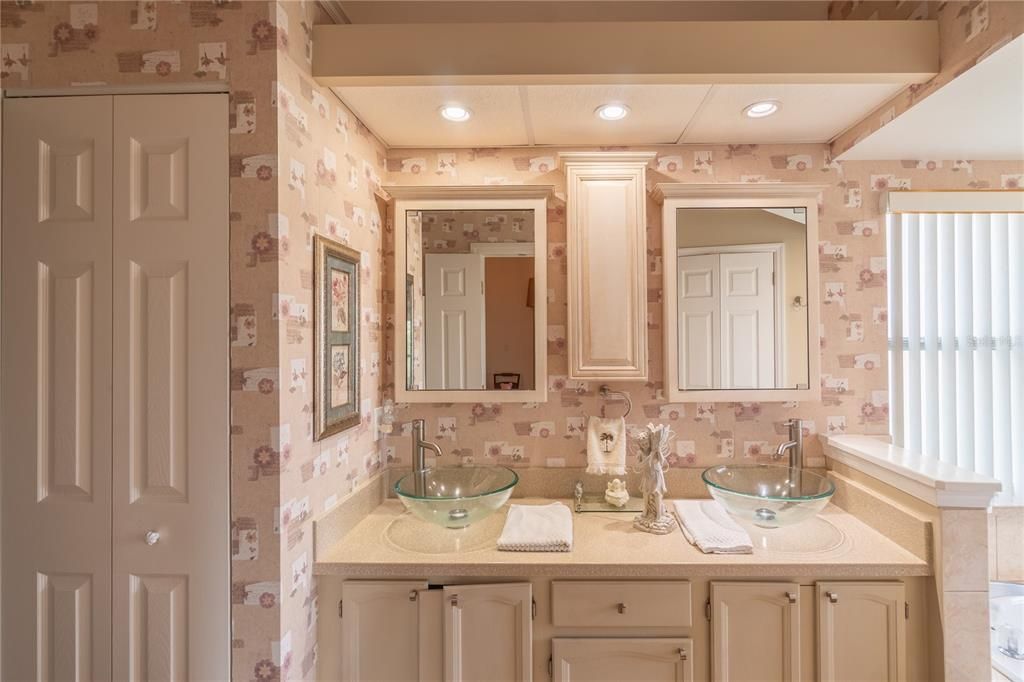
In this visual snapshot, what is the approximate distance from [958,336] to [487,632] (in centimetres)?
221

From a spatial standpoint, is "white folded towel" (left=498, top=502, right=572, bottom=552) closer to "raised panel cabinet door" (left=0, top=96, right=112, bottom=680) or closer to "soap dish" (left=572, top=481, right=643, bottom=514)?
"soap dish" (left=572, top=481, right=643, bottom=514)

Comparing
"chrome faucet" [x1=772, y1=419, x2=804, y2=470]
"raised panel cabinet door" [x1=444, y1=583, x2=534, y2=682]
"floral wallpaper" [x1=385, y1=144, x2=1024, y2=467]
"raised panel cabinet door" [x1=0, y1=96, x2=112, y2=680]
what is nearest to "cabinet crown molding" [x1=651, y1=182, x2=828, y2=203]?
"floral wallpaper" [x1=385, y1=144, x2=1024, y2=467]

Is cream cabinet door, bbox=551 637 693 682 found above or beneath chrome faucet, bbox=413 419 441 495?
beneath

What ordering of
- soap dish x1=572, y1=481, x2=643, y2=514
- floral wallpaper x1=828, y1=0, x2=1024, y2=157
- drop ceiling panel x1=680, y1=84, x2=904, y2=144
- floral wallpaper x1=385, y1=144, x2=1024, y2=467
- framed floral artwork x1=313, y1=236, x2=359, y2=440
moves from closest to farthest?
floral wallpaper x1=828, y1=0, x2=1024, y2=157 → framed floral artwork x1=313, y1=236, x2=359, y2=440 → drop ceiling panel x1=680, y1=84, x2=904, y2=144 → soap dish x1=572, y1=481, x2=643, y2=514 → floral wallpaper x1=385, y1=144, x2=1024, y2=467

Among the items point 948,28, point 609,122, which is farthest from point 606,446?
point 948,28

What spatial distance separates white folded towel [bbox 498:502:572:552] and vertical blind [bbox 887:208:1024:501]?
4.88ft

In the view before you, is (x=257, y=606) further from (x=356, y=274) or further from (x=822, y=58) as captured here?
(x=822, y=58)

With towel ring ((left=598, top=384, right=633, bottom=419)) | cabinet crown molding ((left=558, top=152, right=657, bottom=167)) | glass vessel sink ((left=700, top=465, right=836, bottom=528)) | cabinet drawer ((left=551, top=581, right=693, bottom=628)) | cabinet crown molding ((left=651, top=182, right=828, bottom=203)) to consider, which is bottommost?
cabinet drawer ((left=551, top=581, right=693, bottom=628))

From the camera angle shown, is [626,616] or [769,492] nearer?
[626,616]

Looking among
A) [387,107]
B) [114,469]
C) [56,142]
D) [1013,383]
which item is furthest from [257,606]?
[1013,383]

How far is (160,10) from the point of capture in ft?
4.38

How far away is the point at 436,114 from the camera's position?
1773mm

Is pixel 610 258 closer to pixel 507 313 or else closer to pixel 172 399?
pixel 507 313

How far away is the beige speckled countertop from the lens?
1448 millimetres
